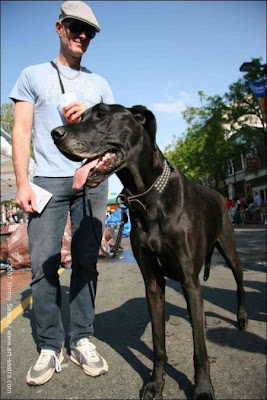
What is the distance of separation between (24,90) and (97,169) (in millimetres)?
1060

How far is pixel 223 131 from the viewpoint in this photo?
30.9 metres

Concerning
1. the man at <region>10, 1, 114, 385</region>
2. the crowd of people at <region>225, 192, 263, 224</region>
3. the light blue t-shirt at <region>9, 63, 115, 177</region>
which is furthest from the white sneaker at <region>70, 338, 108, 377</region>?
the crowd of people at <region>225, 192, 263, 224</region>

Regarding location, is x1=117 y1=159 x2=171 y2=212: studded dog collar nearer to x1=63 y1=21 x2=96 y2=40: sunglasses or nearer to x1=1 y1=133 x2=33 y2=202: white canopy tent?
x1=63 y1=21 x2=96 y2=40: sunglasses

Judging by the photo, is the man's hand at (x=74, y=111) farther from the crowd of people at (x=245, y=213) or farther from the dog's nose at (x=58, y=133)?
the crowd of people at (x=245, y=213)

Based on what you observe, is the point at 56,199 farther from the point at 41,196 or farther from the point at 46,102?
the point at 46,102

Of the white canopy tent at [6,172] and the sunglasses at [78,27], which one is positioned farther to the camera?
the white canopy tent at [6,172]

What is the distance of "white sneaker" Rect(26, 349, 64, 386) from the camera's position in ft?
7.82

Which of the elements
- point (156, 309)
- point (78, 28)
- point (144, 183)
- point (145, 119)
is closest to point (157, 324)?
point (156, 309)

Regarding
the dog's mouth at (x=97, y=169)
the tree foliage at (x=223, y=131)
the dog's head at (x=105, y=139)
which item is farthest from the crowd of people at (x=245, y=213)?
the dog's mouth at (x=97, y=169)

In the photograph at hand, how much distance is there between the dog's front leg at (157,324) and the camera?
7.32 feet

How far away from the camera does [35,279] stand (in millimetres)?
2605

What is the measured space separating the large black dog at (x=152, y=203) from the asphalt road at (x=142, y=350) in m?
0.25

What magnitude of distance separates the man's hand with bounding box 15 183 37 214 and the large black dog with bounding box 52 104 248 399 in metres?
0.60

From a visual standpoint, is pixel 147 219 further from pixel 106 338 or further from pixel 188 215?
pixel 106 338
